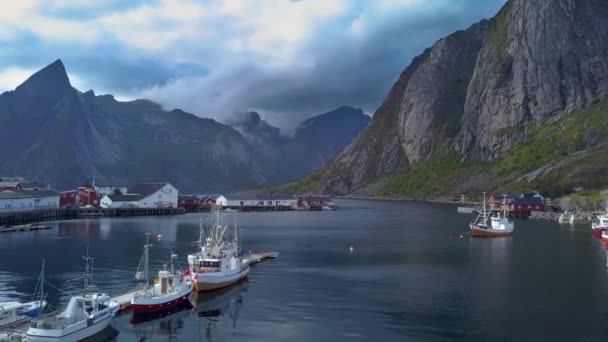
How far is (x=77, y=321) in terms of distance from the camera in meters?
36.0

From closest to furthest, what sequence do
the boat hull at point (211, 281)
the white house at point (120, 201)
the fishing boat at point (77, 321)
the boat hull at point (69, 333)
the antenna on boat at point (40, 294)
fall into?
the boat hull at point (69, 333)
the fishing boat at point (77, 321)
the antenna on boat at point (40, 294)
the boat hull at point (211, 281)
the white house at point (120, 201)

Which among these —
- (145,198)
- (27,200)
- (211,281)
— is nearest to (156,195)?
(145,198)

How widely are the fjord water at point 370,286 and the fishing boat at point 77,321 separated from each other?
1.79m

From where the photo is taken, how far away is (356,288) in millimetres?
Answer: 53469

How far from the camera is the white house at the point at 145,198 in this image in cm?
16450

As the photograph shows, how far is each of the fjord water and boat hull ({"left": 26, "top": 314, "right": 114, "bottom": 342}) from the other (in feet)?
5.02

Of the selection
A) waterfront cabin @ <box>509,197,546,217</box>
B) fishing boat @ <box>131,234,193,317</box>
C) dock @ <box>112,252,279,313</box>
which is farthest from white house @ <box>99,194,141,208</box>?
fishing boat @ <box>131,234,193,317</box>

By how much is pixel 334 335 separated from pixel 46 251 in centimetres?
5244

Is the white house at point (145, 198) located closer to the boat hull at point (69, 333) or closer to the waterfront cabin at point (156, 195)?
the waterfront cabin at point (156, 195)

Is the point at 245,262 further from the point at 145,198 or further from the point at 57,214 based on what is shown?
the point at 145,198

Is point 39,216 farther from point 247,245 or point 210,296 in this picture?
point 210,296

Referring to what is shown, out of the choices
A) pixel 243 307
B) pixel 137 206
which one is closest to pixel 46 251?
pixel 243 307

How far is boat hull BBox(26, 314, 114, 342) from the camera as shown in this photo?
33.6 meters

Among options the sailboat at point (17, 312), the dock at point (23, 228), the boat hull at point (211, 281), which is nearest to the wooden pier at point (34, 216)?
the dock at point (23, 228)
